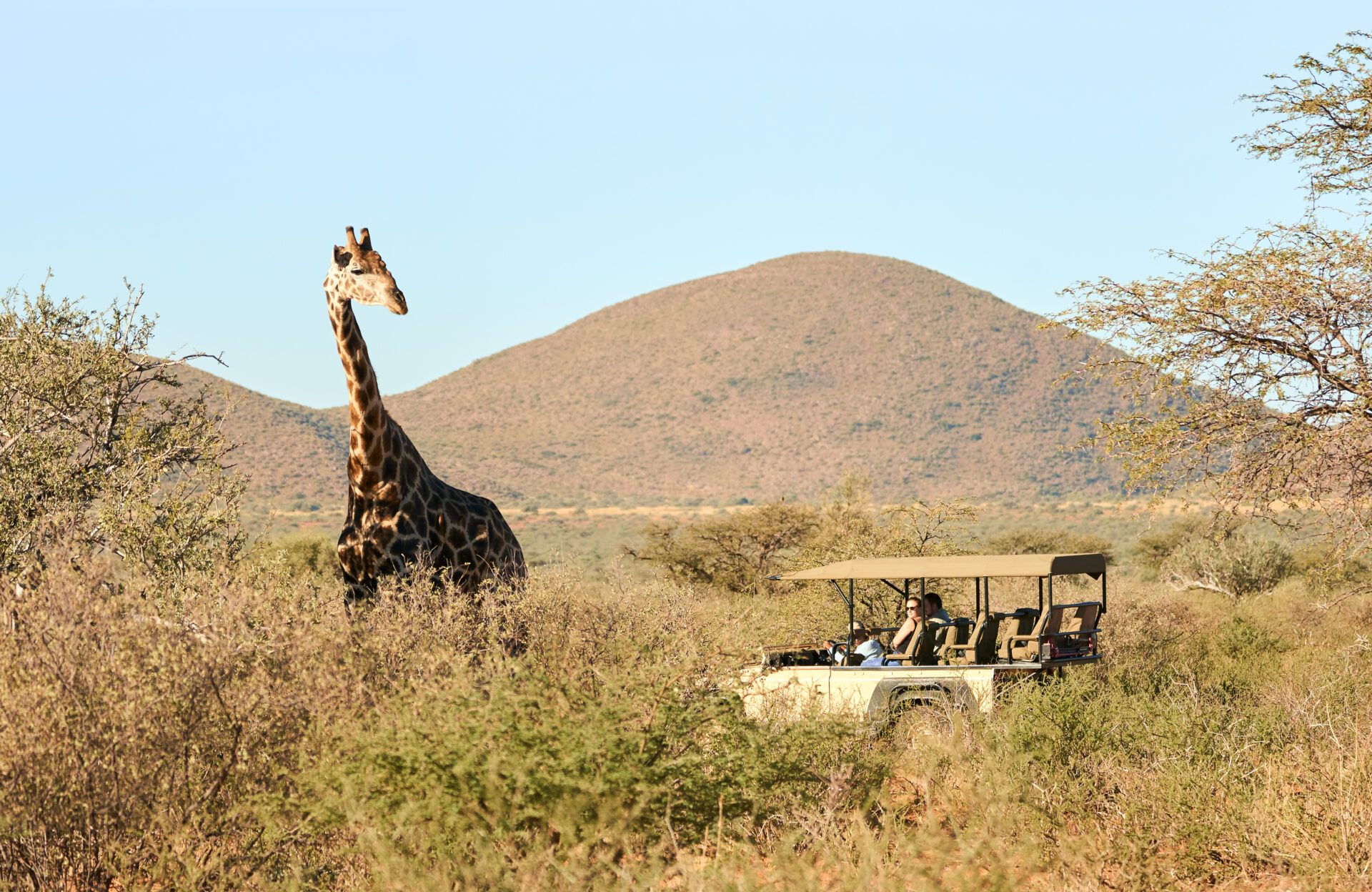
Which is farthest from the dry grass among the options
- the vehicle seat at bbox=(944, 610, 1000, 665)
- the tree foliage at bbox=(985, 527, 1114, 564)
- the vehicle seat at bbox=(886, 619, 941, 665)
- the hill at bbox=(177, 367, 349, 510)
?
the hill at bbox=(177, 367, 349, 510)

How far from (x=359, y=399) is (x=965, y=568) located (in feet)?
16.4

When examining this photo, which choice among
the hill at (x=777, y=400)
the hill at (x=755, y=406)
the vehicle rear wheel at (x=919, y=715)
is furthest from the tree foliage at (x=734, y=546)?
the hill at (x=777, y=400)

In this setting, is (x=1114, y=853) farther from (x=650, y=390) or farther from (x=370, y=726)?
(x=650, y=390)

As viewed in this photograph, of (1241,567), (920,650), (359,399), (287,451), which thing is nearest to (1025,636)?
(920,650)

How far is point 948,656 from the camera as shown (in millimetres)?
10930

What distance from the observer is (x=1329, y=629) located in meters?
18.0

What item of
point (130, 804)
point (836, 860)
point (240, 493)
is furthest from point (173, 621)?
point (240, 493)

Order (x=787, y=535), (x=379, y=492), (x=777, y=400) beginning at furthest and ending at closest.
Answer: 1. (x=777, y=400)
2. (x=787, y=535)
3. (x=379, y=492)

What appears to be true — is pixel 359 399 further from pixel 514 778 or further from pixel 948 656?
pixel 514 778

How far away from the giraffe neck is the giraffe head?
145 millimetres

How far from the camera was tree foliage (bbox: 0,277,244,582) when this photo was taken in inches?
398

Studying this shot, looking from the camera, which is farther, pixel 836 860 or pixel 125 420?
pixel 125 420

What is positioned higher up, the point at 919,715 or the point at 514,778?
the point at 514,778

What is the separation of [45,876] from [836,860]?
3.53 metres
